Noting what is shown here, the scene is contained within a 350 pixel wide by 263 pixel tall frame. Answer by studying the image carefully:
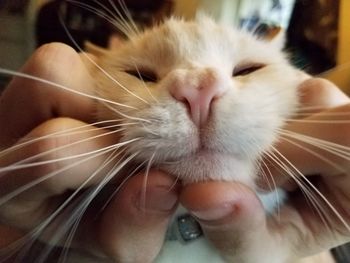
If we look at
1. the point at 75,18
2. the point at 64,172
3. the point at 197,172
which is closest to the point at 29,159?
the point at 64,172

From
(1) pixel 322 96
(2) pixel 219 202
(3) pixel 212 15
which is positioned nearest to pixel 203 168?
(2) pixel 219 202

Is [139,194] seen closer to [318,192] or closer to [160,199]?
[160,199]

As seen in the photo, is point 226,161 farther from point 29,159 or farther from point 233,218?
point 29,159

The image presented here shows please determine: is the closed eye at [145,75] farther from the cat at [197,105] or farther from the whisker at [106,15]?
the whisker at [106,15]

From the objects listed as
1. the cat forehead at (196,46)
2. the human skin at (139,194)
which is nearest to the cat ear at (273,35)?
the cat forehead at (196,46)

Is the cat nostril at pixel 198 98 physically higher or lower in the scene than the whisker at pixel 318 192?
higher

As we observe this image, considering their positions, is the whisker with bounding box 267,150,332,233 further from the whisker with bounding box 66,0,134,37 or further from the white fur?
the whisker with bounding box 66,0,134,37
